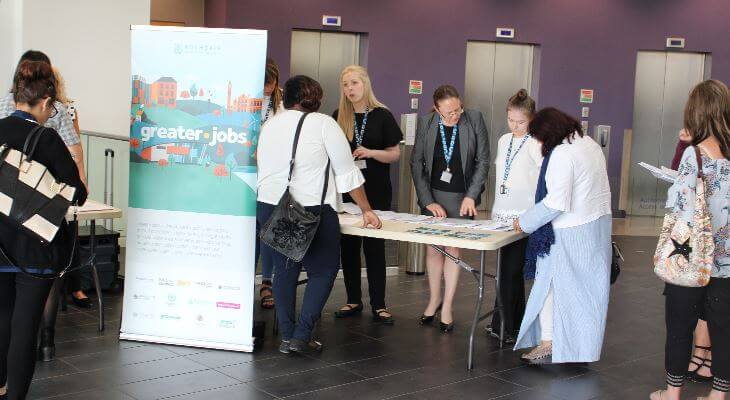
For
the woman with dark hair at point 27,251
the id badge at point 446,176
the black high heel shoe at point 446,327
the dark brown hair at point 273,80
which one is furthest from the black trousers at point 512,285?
the woman with dark hair at point 27,251

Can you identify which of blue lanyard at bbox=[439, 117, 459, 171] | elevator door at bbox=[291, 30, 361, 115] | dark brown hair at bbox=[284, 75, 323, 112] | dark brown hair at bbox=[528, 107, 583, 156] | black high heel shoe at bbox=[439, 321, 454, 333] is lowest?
black high heel shoe at bbox=[439, 321, 454, 333]

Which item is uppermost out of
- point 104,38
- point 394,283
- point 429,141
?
point 104,38

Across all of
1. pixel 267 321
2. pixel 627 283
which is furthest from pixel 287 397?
pixel 627 283

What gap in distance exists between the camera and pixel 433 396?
4.26 m

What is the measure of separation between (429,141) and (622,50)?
8.53m

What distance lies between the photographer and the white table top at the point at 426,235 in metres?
4.54

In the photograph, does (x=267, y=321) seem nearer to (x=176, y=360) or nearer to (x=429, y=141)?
(x=176, y=360)

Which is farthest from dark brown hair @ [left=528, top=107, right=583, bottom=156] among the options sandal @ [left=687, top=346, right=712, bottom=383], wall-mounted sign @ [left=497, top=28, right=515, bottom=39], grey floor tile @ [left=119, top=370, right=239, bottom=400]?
wall-mounted sign @ [left=497, top=28, right=515, bottom=39]

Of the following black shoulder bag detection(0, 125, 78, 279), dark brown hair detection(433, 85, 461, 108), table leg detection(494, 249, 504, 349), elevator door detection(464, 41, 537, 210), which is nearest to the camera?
black shoulder bag detection(0, 125, 78, 279)

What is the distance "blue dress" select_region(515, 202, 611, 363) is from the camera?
4637 millimetres

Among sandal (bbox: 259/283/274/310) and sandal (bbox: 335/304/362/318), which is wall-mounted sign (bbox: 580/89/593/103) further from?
sandal (bbox: 259/283/274/310)

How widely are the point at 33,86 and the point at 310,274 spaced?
76.8 inches

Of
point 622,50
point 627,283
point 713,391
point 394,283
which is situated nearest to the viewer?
point 713,391

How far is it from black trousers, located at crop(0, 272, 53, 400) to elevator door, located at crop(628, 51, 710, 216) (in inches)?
448
